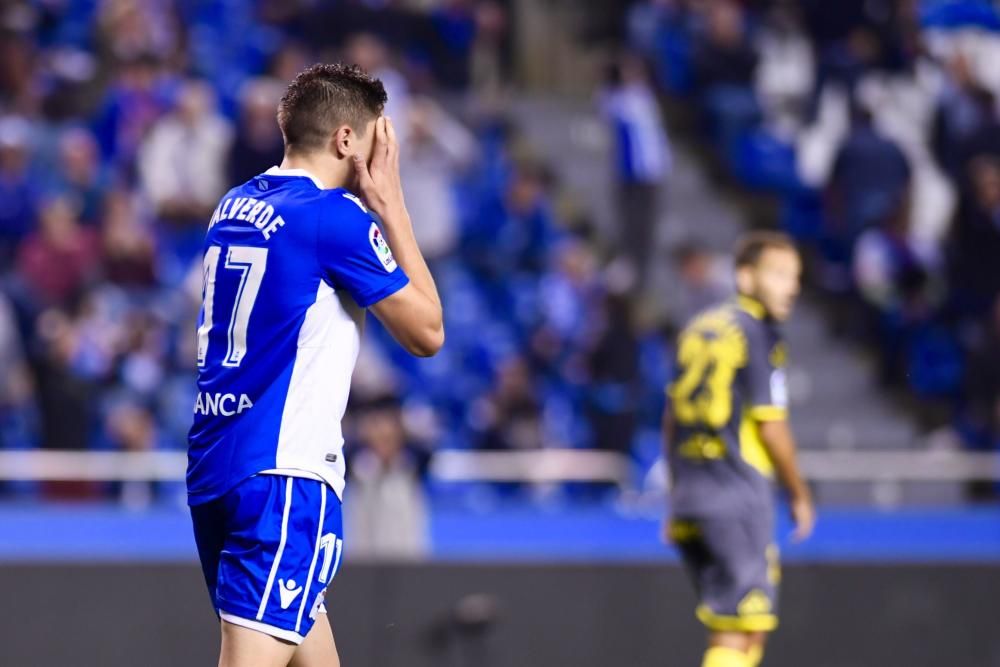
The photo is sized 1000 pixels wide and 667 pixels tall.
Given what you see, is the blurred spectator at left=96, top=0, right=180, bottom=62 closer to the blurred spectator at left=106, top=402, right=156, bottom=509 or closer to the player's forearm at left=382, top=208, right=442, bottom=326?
the blurred spectator at left=106, top=402, right=156, bottom=509

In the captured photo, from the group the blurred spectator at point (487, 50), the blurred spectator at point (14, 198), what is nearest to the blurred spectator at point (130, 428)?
the blurred spectator at point (14, 198)

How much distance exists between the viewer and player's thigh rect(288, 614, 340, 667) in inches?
168

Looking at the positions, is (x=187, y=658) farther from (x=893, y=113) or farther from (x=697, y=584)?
(x=893, y=113)

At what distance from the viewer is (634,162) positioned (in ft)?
41.2

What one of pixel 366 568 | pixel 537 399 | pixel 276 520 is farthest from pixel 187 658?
pixel 537 399

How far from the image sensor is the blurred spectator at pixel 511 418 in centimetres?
1089

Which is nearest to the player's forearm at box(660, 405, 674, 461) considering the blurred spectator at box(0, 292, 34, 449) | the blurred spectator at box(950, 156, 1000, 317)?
the blurred spectator at box(0, 292, 34, 449)

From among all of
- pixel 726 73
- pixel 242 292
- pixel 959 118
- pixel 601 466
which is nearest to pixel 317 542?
pixel 242 292

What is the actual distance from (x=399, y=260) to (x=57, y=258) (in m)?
7.14

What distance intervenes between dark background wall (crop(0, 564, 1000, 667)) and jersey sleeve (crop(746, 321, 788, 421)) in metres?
1.09

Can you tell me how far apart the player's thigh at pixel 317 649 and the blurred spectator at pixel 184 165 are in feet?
24.8

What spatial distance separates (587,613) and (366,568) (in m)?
0.96

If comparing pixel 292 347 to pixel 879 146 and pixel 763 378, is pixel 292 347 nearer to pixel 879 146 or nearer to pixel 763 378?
pixel 763 378

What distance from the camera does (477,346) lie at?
1185 centimetres
